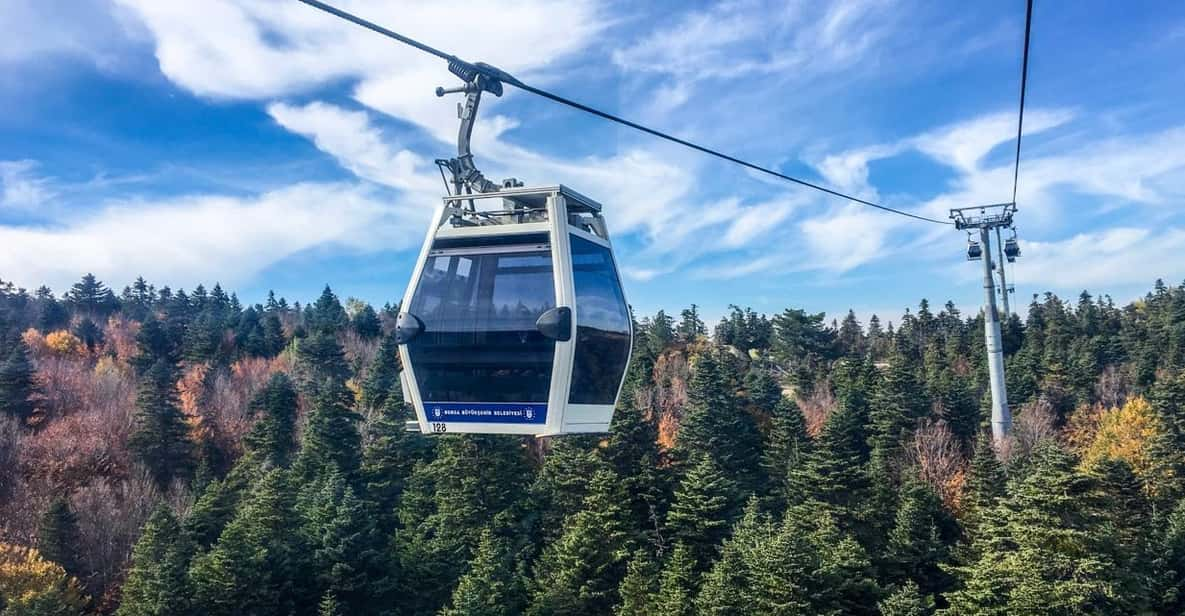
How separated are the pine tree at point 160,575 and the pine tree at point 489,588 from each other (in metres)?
9.80

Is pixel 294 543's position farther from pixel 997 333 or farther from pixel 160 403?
pixel 997 333

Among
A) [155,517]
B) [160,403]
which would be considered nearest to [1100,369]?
[155,517]

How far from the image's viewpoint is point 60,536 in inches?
1401

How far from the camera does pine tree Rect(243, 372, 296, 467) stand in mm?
43812

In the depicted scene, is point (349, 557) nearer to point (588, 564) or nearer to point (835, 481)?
point (588, 564)

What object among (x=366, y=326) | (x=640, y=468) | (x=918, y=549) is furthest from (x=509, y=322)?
(x=366, y=326)

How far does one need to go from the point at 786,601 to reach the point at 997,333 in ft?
70.2

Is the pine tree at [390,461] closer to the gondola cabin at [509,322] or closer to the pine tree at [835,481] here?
the pine tree at [835,481]

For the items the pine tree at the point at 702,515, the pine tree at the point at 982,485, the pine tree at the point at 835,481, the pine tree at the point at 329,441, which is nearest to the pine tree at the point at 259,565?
the pine tree at the point at 329,441

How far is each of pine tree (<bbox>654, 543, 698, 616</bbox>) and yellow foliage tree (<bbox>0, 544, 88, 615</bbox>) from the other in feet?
75.1

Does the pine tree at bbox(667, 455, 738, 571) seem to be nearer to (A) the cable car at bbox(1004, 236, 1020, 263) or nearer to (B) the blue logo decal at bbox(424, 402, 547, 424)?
(A) the cable car at bbox(1004, 236, 1020, 263)

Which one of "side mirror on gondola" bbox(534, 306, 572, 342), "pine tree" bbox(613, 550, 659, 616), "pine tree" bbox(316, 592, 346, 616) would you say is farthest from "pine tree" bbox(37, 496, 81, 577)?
"side mirror on gondola" bbox(534, 306, 572, 342)

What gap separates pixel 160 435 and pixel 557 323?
4843cm

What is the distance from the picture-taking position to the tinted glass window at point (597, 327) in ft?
25.7
